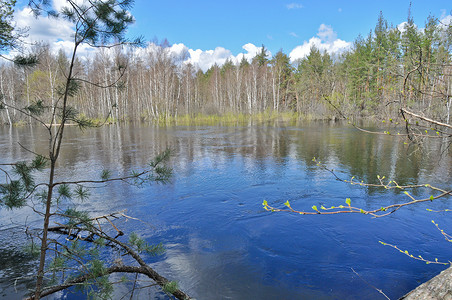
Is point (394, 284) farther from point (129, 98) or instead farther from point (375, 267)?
point (129, 98)

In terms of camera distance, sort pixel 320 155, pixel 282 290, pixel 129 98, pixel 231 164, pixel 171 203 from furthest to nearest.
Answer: pixel 129 98
pixel 320 155
pixel 231 164
pixel 171 203
pixel 282 290

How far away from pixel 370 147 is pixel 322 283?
44.2 ft

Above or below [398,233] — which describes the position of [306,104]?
above

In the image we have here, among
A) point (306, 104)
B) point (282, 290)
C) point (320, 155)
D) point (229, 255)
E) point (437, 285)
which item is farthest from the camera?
point (306, 104)

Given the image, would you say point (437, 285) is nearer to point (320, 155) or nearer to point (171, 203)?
point (171, 203)

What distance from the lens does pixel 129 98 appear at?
4881cm

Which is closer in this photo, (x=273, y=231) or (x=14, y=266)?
(x=14, y=266)

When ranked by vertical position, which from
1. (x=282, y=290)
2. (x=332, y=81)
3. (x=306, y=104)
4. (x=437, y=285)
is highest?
(x=332, y=81)

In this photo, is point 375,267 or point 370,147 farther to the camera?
point 370,147

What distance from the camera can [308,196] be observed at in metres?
7.58

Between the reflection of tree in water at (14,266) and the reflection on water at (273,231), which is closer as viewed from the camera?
the reflection of tree in water at (14,266)

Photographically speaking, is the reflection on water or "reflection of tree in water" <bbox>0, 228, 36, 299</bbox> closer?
"reflection of tree in water" <bbox>0, 228, 36, 299</bbox>

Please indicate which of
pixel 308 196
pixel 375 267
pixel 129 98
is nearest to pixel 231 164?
pixel 308 196

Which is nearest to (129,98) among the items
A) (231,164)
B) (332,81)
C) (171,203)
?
(332,81)
